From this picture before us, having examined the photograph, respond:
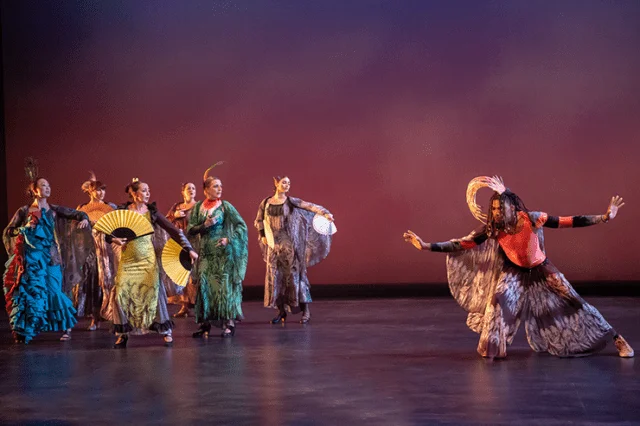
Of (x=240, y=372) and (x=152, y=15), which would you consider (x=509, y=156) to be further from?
(x=240, y=372)

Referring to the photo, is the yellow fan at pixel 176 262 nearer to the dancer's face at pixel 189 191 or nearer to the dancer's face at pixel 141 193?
the dancer's face at pixel 141 193

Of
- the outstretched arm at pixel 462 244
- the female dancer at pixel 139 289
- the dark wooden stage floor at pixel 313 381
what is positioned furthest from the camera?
the female dancer at pixel 139 289

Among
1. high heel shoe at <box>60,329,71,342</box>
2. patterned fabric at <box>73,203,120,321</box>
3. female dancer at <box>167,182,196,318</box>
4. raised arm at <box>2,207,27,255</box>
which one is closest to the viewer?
raised arm at <box>2,207,27,255</box>

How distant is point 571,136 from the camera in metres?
11.9

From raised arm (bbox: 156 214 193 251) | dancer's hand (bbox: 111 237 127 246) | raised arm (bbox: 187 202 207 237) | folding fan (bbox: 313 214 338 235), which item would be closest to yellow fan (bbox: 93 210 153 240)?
dancer's hand (bbox: 111 237 127 246)

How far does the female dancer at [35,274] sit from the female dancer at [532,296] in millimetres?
3259

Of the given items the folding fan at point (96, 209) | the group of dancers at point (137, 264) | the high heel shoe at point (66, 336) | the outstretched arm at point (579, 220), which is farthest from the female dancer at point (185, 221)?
the outstretched arm at point (579, 220)

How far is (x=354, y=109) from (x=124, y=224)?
17.3 ft

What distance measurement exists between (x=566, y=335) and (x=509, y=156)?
18.9 feet

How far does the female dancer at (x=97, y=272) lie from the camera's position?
9156 millimetres

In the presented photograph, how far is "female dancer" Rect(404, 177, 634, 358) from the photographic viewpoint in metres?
6.39

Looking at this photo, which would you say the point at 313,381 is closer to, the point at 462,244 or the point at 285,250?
the point at 462,244

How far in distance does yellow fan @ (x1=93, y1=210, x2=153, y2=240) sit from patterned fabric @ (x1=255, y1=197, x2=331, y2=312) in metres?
2.13

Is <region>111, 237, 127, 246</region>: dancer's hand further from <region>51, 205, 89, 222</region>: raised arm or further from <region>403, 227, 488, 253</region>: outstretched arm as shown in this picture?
<region>403, 227, 488, 253</region>: outstretched arm
